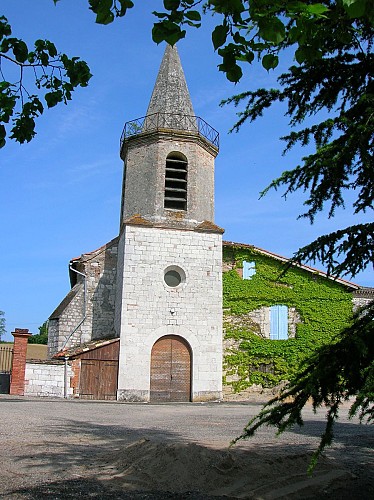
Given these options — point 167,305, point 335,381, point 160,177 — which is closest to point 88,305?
point 167,305

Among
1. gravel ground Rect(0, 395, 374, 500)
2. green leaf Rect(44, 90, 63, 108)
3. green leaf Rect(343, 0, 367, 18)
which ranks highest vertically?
green leaf Rect(44, 90, 63, 108)

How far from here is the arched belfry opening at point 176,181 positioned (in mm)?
22094

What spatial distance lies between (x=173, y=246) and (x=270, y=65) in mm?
17942

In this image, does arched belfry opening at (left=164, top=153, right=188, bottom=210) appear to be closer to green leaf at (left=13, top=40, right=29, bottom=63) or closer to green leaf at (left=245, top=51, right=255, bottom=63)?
green leaf at (left=13, top=40, right=29, bottom=63)

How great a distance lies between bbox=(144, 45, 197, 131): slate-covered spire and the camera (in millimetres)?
23188

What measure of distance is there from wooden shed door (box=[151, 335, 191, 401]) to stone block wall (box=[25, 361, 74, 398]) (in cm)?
310

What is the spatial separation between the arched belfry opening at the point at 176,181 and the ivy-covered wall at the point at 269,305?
3.20m

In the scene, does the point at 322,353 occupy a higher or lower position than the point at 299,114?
lower

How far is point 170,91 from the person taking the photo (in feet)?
78.3

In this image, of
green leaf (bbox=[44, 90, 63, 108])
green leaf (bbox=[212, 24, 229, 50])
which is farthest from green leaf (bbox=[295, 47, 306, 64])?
green leaf (bbox=[44, 90, 63, 108])

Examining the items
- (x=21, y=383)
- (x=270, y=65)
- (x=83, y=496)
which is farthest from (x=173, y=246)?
(x=270, y=65)

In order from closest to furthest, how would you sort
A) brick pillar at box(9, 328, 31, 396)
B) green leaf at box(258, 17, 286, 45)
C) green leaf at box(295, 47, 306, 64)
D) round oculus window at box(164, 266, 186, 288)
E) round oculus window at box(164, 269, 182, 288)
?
green leaf at box(258, 17, 286, 45), green leaf at box(295, 47, 306, 64), brick pillar at box(9, 328, 31, 396), round oculus window at box(164, 266, 186, 288), round oculus window at box(164, 269, 182, 288)

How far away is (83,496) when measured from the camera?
4988mm

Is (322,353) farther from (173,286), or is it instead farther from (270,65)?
(173,286)
